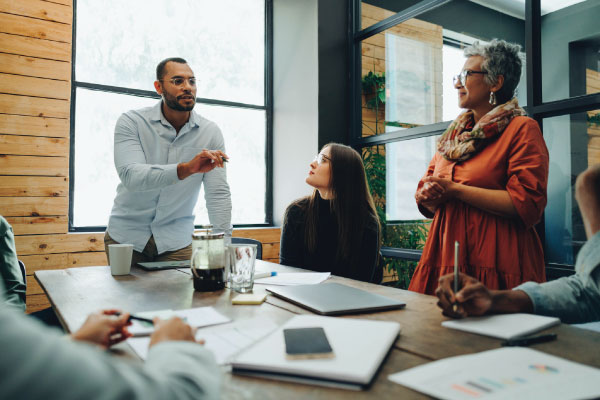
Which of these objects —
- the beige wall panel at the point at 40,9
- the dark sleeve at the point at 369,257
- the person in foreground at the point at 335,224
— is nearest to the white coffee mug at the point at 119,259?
the person in foreground at the point at 335,224

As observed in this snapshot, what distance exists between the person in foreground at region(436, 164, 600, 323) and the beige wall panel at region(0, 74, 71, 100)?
2.95 meters

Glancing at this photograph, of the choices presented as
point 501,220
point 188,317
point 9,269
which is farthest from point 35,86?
point 501,220

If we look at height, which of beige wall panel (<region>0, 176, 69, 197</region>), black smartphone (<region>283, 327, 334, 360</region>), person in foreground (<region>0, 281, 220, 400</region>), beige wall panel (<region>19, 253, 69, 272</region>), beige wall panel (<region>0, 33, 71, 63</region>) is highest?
beige wall panel (<region>0, 33, 71, 63</region>)

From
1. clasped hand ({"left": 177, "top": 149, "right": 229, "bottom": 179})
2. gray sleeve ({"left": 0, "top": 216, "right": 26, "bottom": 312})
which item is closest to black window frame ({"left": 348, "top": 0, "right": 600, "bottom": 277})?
clasped hand ({"left": 177, "top": 149, "right": 229, "bottom": 179})

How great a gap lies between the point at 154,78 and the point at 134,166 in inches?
64.7

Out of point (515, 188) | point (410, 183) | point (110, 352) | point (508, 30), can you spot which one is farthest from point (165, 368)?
point (410, 183)

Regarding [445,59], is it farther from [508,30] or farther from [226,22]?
[226,22]

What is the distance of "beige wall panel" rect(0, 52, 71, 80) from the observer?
2.81 m

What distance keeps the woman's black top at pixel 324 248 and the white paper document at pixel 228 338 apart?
1.04m

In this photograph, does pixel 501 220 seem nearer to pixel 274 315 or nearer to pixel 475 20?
pixel 274 315

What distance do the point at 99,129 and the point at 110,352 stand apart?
2912 mm

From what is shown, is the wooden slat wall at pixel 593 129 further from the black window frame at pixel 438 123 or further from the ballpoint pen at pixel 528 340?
the ballpoint pen at pixel 528 340

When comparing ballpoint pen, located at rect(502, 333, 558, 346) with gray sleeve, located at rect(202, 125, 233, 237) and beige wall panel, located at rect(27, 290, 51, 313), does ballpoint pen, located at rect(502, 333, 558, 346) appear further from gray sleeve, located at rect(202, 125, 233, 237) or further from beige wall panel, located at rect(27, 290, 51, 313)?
beige wall panel, located at rect(27, 290, 51, 313)

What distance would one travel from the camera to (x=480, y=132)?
5.63 feet
